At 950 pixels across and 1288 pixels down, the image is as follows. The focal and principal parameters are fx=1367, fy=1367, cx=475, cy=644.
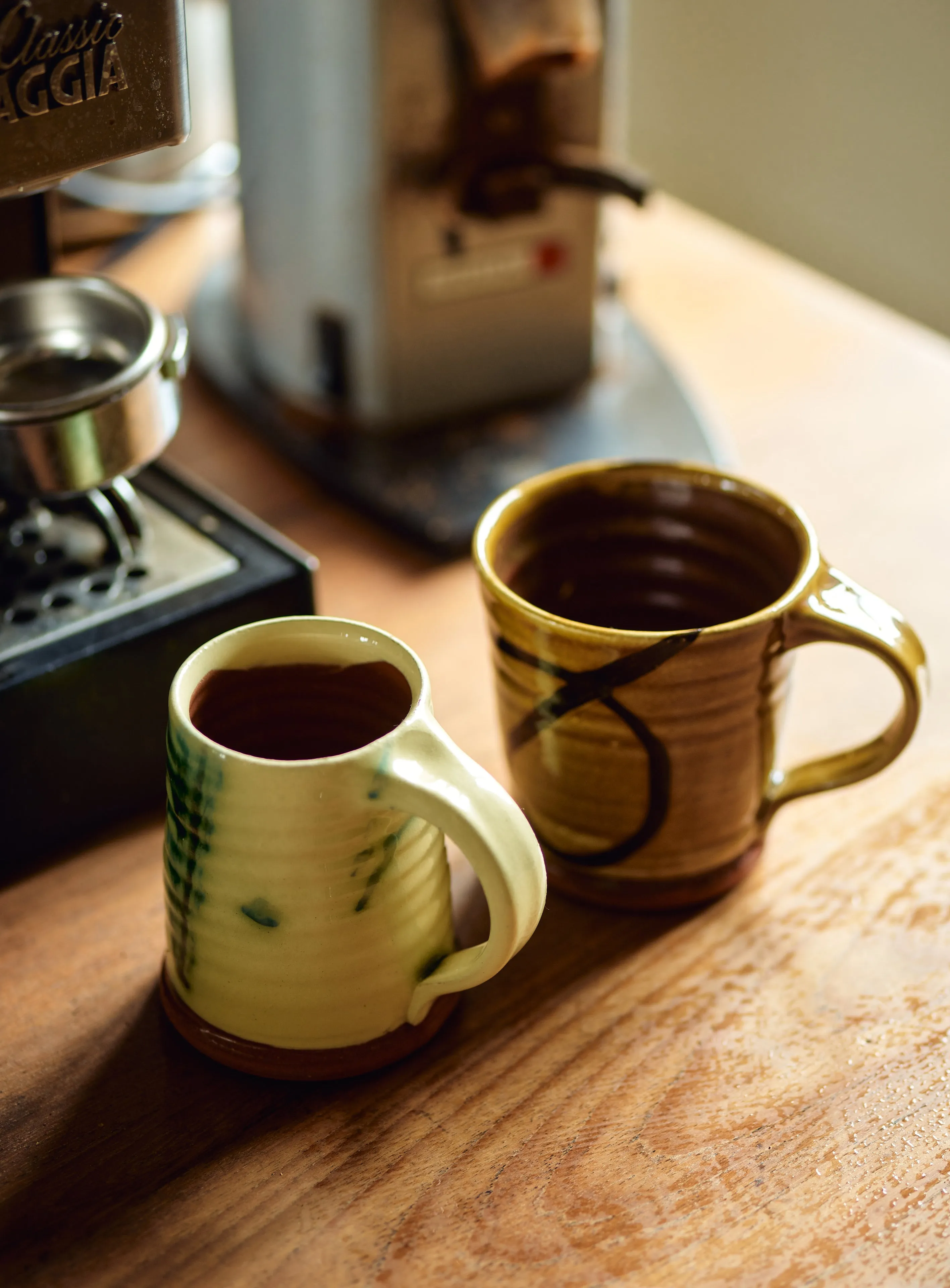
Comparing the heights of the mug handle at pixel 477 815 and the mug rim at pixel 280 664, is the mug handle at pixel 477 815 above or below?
below

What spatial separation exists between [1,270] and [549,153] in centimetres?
27

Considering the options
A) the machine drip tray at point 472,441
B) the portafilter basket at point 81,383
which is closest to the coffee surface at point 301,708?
the portafilter basket at point 81,383

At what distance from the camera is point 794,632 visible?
1.38 feet

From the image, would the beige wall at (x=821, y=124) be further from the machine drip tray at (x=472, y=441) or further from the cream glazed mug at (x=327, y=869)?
the cream glazed mug at (x=327, y=869)

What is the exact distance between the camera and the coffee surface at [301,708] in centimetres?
41

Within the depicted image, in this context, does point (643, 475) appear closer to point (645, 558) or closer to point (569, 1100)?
point (645, 558)

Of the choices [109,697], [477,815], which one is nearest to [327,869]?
[477,815]

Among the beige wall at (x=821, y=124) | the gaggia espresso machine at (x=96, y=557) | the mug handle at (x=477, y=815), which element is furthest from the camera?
the beige wall at (x=821, y=124)

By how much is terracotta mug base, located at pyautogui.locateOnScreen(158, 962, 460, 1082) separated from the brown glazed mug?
91 mm

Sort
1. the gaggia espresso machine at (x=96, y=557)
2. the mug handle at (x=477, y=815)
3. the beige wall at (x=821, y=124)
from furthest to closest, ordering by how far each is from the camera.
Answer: the beige wall at (x=821, y=124) → the gaggia espresso machine at (x=96, y=557) → the mug handle at (x=477, y=815)

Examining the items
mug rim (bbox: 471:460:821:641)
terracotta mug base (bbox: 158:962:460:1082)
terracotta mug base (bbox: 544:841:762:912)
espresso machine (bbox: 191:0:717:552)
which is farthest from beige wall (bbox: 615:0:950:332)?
terracotta mug base (bbox: 158:962:460:1082)

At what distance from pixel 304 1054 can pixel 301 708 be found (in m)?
0.10

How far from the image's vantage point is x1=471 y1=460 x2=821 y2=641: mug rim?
409 millimetres

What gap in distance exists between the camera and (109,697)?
0.49 meters
